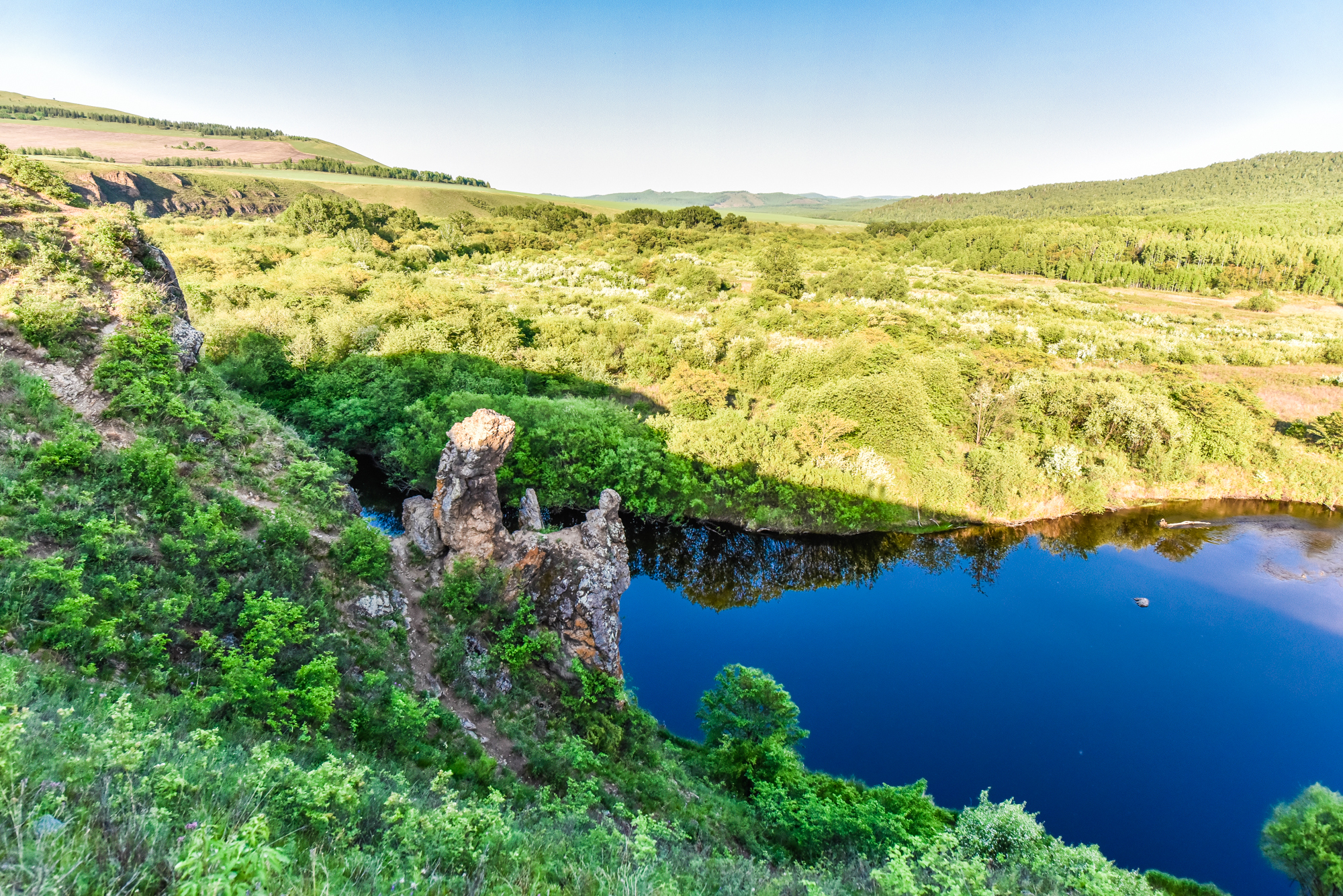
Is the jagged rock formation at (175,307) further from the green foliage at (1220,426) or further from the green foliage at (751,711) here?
the green foliage at (1220,426)

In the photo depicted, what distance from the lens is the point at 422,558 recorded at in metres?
14.5

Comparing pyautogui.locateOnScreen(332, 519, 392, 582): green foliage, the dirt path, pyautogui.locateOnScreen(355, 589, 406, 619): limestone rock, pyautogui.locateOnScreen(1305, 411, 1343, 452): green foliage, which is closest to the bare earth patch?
the dirt path

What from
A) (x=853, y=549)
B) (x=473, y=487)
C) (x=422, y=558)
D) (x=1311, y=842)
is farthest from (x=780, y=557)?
(x=422, y=558)

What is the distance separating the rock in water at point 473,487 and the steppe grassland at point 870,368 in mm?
15361

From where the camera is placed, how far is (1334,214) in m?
120

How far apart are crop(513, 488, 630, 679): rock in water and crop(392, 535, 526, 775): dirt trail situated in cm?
242

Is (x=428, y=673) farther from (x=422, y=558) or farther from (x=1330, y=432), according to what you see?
(x=1330, y=432)

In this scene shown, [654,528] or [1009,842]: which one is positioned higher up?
[1009,842]

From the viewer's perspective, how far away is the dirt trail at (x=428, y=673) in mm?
11633

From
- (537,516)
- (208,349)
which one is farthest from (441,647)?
(208,349)

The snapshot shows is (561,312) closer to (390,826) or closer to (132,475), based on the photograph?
(132,475)

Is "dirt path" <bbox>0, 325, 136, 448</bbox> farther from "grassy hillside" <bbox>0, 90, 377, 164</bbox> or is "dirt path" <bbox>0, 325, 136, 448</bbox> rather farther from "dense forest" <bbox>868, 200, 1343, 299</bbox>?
"dense forest" <bbox>868, 200, 1343, 299</bbox>

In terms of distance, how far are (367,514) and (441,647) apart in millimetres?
16948

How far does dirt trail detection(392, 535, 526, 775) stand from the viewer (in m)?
11.6
